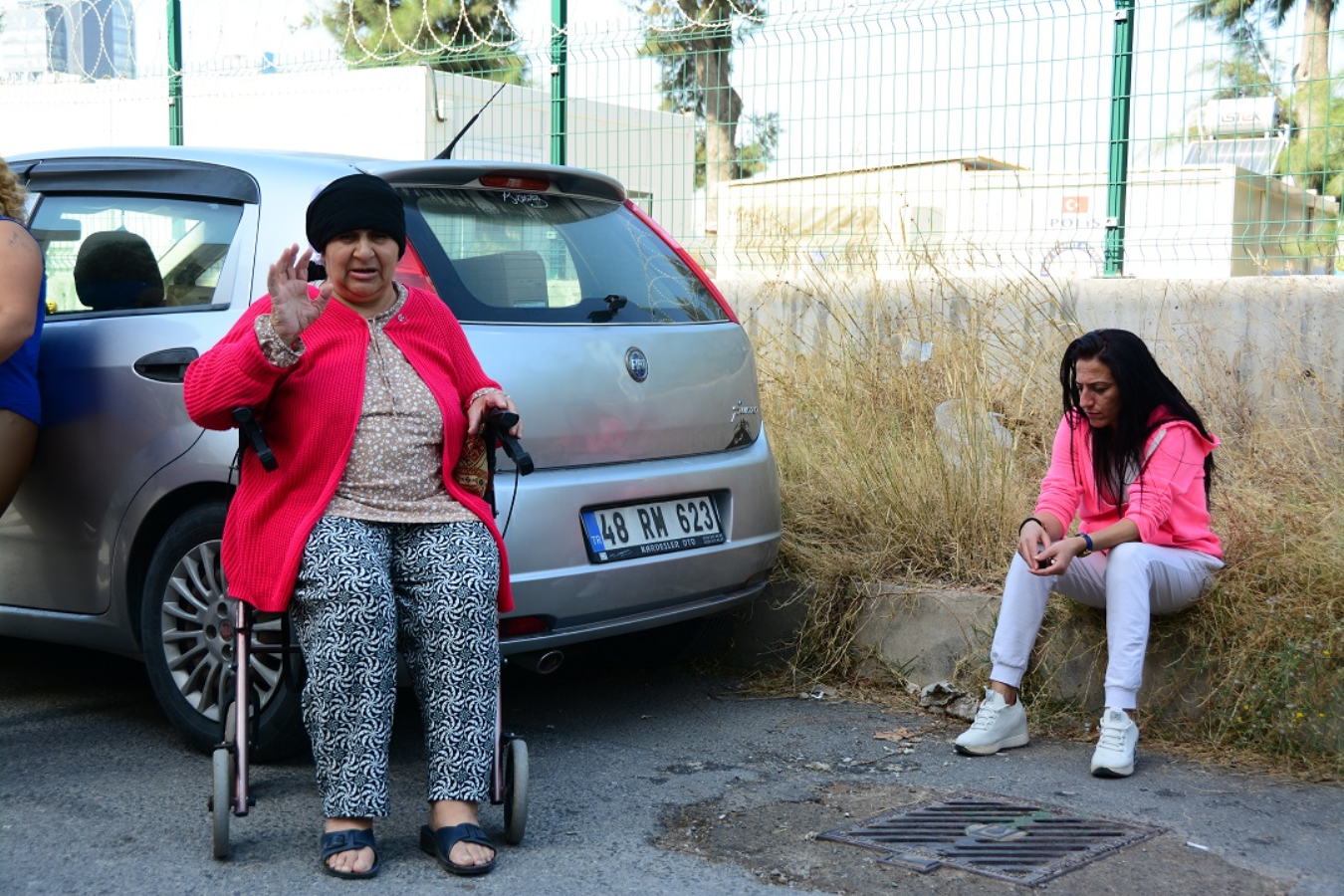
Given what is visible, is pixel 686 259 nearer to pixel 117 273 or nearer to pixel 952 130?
pixel 117 273

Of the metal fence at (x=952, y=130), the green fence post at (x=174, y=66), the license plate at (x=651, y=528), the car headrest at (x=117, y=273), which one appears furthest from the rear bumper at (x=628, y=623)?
the green fence post at (x=174, y=66)

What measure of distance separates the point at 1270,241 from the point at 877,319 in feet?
5.98

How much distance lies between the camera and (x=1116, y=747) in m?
4.11

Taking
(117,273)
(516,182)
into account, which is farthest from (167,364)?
(516,182)

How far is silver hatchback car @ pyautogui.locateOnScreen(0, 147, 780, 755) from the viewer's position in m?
3.96

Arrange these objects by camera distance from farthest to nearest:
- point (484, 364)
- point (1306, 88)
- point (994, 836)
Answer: point (1306, 88) → point (484, 364) → point (994, 836)

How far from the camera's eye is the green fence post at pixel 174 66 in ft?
37.1

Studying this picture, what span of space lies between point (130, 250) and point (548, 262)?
1.27 m

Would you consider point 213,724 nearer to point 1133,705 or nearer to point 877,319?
point 1133,705

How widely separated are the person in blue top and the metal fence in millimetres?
4441

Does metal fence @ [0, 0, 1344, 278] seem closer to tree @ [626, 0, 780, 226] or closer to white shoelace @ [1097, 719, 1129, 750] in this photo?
tree @ [626, 0, 780, 226]

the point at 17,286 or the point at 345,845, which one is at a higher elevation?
the point at 17,286

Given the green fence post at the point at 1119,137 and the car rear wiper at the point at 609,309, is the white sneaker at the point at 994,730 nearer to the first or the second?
the car rear wiper at the point at 609,309

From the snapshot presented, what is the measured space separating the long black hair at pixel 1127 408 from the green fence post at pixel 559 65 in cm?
498
